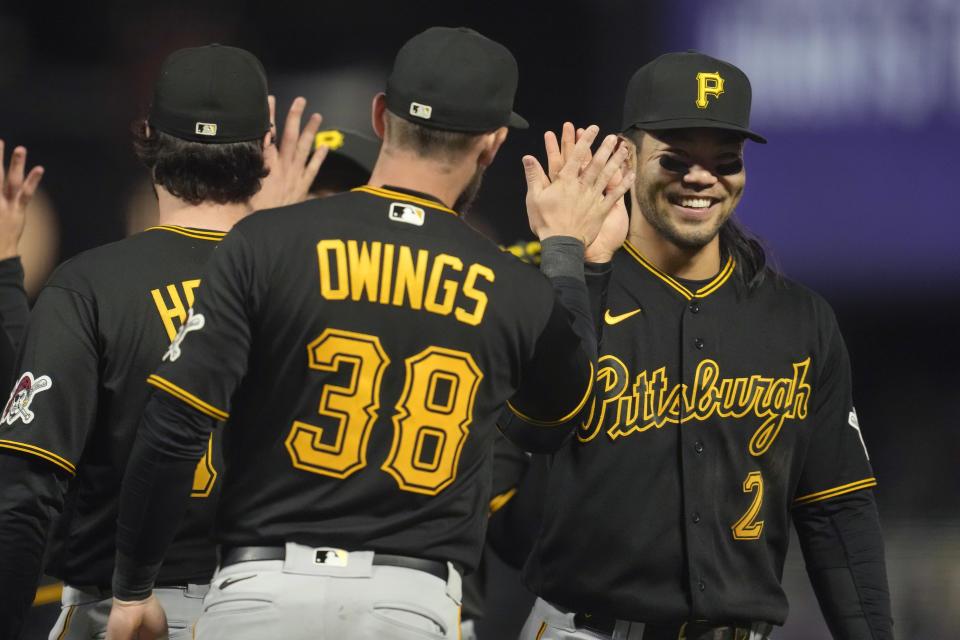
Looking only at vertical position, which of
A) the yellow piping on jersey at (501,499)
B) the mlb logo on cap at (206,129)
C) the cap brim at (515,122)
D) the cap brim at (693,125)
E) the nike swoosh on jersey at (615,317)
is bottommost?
the yellow piping on jersey at (501,499)

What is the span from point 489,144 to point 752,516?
1.08 metres

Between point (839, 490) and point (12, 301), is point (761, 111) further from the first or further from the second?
point (12, 301)

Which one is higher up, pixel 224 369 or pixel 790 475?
pixel 224 369

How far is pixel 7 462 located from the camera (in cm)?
261

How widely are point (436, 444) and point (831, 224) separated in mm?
7064

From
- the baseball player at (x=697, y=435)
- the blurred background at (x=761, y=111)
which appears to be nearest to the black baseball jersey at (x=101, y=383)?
the baseball player at (x=697, y=435)

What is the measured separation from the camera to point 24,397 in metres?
2.61

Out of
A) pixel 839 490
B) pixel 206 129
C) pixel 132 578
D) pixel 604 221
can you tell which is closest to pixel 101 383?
pixel 132 578

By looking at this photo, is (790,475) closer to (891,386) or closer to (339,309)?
(339,309)

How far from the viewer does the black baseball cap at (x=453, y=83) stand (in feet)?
7.86

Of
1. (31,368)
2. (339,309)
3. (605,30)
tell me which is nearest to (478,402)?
(339,309)

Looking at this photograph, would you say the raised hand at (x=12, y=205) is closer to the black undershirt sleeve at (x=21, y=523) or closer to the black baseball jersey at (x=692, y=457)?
the black undershirt sleeve at (x=21, y=523)

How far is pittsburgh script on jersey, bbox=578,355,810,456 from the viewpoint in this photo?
2908mm

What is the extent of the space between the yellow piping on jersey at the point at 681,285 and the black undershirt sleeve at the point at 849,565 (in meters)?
0.55
